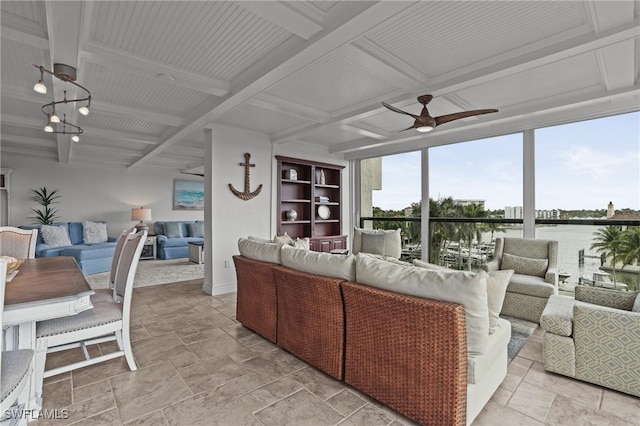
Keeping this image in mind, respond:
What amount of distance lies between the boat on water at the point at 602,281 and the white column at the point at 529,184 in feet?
2.58

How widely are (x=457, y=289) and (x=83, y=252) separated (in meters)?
6.78

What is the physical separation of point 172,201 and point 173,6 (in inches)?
303

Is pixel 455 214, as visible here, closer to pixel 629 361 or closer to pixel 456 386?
pixel 629 361

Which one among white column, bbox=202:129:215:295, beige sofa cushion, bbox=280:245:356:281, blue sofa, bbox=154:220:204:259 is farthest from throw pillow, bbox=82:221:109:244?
beige sofa cushion, bbox=280:245:356:281

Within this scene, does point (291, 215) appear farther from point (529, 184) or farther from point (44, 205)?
point (44, 205)

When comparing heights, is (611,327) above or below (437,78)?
below

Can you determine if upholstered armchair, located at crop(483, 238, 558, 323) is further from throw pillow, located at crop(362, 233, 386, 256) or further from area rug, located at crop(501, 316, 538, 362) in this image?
throw pillow, located at crop(362, 233, 386, 256)

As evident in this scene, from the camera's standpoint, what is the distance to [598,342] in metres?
2.18

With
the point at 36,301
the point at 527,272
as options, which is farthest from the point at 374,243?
the point at 36,301

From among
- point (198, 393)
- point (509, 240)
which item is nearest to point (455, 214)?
point (509, 240)

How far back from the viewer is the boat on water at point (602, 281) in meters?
3.81

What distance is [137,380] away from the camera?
7.53 feet

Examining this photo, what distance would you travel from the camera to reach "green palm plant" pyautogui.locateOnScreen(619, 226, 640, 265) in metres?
3.67

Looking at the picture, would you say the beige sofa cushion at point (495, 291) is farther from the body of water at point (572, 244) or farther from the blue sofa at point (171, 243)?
the blue sofa at point (171, 243)
